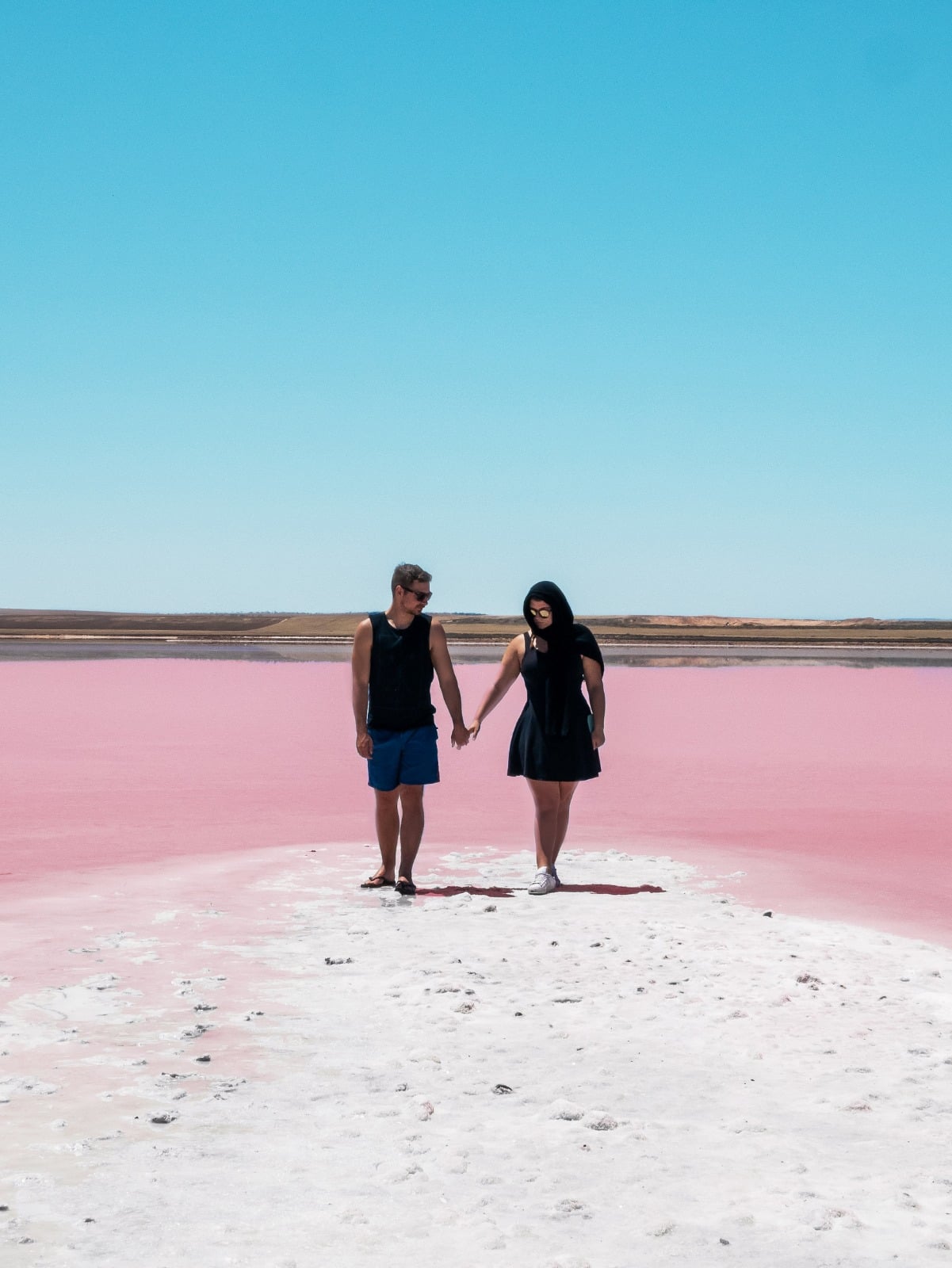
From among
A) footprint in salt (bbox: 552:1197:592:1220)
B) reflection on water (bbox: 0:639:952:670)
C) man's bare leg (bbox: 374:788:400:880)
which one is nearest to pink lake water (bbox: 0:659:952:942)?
man's bare leg (bbox: 374:788:400:880)

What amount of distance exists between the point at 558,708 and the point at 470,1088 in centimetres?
360

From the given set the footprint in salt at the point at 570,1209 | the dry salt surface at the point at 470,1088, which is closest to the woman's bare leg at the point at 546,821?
the dry salt surface at the point at 470,1088

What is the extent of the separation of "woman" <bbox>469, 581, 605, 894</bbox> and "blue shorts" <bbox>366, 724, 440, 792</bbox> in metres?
0.32

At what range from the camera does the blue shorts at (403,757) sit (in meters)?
7.60

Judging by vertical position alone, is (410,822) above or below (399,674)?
below

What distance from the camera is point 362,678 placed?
7.64m

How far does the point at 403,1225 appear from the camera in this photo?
3.32m

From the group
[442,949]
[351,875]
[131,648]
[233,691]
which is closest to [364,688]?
[351,875]

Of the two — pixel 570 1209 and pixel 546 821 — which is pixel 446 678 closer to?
pixel 546 821

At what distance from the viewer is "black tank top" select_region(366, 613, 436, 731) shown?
7.57 metres

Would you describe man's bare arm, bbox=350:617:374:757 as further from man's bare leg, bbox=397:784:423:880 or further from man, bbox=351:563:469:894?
man's bare leg, bbox=397:784:423:880

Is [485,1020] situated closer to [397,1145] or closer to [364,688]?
[397,1145]

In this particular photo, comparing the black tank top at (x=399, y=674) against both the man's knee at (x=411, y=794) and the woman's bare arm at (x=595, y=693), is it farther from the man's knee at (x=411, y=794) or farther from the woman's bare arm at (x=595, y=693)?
the woman's bare arm at (x=595, y=693)

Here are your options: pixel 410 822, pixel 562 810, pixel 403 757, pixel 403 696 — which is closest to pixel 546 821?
pixel 562 810
